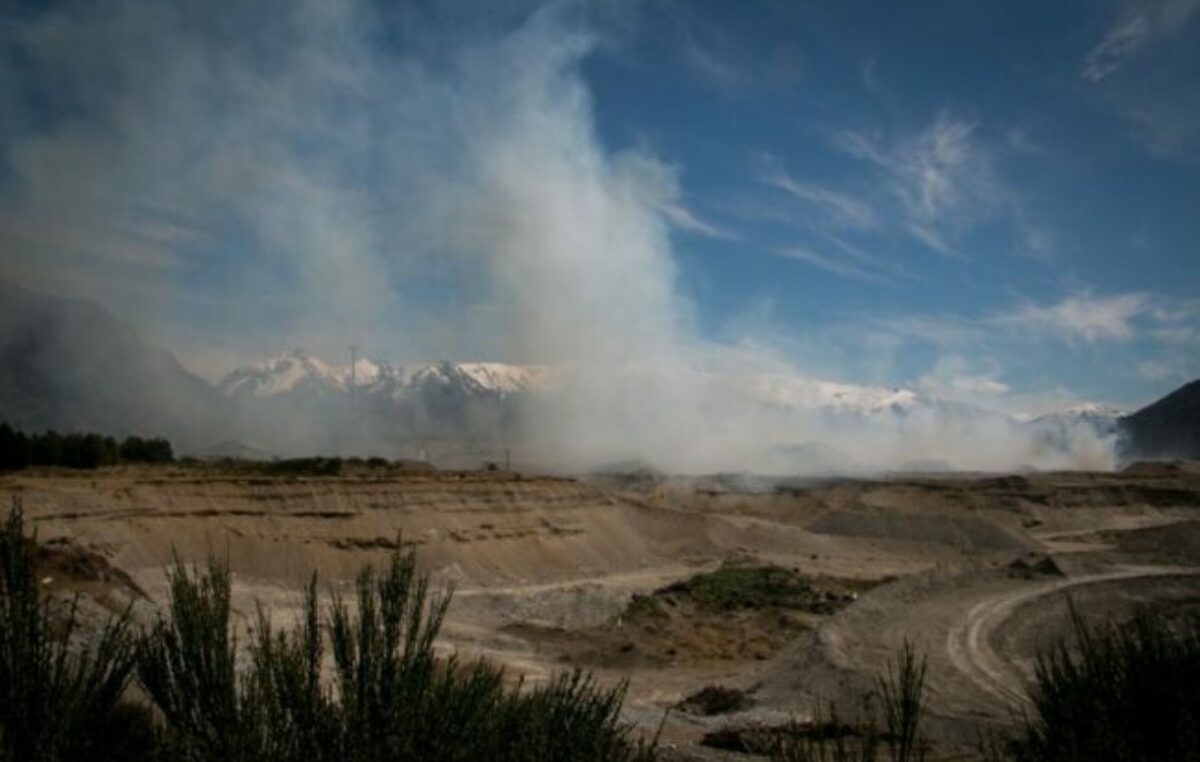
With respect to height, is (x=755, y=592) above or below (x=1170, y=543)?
below

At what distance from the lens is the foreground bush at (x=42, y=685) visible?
8109mm

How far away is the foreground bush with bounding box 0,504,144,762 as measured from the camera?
319 inches

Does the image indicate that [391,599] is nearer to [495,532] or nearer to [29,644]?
[29,644]

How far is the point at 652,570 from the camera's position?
71.8 metres

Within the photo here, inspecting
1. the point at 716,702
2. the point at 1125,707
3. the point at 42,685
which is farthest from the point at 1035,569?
the point at 42,685

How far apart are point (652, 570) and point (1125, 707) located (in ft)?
206

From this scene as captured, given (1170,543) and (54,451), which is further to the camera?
(54,451)

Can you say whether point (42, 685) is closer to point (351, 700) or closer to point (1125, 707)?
point (351, 700)

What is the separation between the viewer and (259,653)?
365 inches

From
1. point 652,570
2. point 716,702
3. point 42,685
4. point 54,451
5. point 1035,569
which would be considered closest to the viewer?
point 42,685

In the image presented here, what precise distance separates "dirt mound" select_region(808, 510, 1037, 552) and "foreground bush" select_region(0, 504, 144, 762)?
7840cm

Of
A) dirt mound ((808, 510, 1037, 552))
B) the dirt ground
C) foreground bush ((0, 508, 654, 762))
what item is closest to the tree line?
the dirt ground

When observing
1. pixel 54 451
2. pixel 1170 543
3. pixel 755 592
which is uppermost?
pixel 54 451

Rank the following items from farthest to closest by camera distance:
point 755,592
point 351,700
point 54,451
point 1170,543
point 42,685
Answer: point 54,451
point 1170,543
point 755,592
point 351,700
point 42,685
